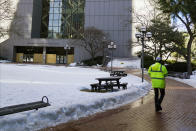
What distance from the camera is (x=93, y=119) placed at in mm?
5238

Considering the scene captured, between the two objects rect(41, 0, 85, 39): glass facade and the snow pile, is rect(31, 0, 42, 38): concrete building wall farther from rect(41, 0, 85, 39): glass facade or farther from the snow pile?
the snow pile

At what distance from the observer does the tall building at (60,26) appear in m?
51.0

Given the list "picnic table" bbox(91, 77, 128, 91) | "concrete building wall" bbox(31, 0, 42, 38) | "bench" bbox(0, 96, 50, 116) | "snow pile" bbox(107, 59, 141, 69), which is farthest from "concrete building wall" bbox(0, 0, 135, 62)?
"bench" bbox(0, 96, 50, 116)

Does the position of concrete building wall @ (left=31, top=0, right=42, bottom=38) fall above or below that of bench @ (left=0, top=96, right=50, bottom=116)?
above

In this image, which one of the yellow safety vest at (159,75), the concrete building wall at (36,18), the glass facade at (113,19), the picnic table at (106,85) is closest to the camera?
the yellow safety vest at (159,75)

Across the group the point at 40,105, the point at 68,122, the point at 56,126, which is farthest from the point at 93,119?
the point at 40,105

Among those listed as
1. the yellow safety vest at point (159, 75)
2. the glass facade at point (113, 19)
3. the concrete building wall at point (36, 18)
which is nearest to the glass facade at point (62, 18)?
the concrete building wall at point (36, 18)

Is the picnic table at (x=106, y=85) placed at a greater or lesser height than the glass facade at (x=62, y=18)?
lesser

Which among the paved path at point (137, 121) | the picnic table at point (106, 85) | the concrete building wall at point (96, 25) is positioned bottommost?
the paved path at point (137, 121)

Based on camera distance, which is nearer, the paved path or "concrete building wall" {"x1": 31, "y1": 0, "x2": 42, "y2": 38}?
the paved path

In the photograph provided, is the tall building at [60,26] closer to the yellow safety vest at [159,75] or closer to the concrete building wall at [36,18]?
the concrete building wall at [36,18]

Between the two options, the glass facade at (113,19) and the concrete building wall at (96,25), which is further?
the glass facade at (113,19)

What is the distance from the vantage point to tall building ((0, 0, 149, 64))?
5100cm

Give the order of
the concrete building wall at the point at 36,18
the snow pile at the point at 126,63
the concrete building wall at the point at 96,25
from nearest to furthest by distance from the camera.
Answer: the snow pile at the point at 126,63
the concrete building wall at the point at 96,25
the concrete building wall at the point at 36,18
